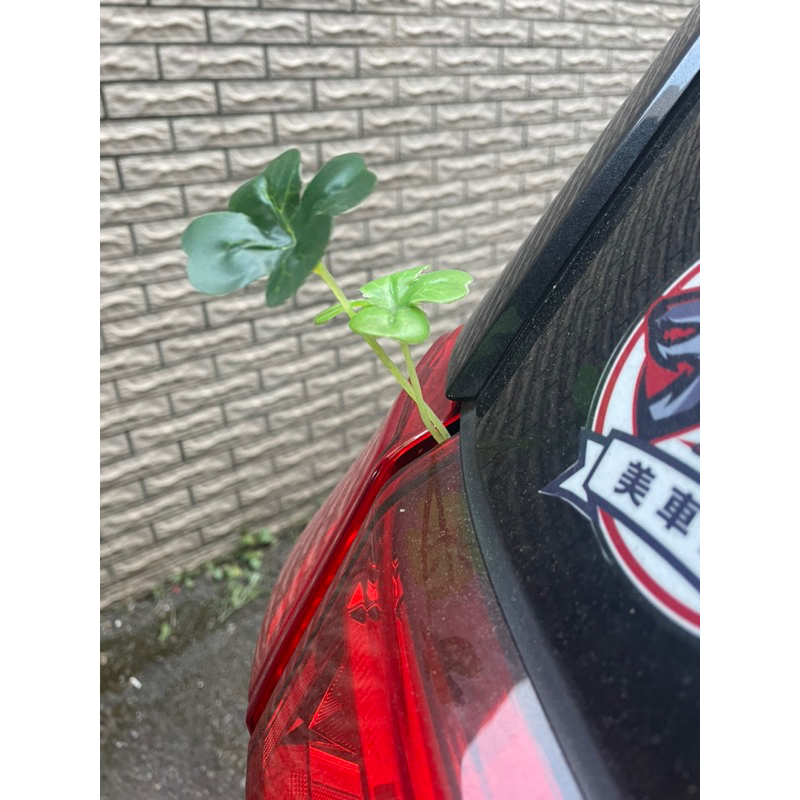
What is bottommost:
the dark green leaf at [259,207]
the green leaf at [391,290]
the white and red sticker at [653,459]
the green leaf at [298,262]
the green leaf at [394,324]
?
the white and red sticker at [653,459]

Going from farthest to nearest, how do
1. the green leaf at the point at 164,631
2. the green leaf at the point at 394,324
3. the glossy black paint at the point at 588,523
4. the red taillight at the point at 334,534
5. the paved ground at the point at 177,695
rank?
the green leaf at the point at 164,631 < the paved ground at the point at 177,695 < the red taillight at the point at 334,534 < the green leaf at the point at 394,324 < the glossy black paint at the point at 588,523

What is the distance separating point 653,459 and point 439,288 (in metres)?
0.30

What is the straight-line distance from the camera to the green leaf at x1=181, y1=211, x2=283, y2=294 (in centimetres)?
68

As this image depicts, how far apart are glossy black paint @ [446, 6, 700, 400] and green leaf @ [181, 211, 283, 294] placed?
0.91 feet

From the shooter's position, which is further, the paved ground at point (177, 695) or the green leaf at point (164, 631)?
the green leaf at point (164, 631)

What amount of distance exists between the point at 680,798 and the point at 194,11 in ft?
6.88

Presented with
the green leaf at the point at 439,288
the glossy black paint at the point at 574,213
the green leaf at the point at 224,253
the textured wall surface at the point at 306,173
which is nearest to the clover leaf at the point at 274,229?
the green leaf at the point at 224,253

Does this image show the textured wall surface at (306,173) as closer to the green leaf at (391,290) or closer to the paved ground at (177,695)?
the paved ground at (177,695)

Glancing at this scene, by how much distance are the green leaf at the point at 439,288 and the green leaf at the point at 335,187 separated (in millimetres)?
117

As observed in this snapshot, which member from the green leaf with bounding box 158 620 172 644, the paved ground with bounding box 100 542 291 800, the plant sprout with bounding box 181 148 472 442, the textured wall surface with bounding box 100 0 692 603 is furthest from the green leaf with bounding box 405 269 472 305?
the green leaf with bounding box 158 620 172 644

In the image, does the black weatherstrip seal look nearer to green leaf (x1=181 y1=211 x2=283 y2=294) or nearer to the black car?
the black car

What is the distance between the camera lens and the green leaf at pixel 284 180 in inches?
28.0

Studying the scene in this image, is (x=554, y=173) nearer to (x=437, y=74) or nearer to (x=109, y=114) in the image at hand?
(x=437, y=74)

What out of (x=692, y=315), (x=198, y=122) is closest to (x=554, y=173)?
(x=198, y=122)
